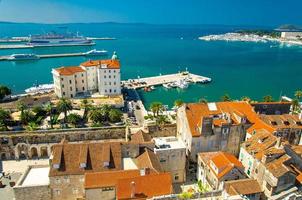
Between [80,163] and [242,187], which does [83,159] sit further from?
[242,187]

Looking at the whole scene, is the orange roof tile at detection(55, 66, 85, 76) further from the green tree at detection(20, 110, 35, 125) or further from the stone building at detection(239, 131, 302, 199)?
the stone building at detection(239, 131, 302, 199)

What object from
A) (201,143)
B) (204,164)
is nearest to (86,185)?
(204,164)

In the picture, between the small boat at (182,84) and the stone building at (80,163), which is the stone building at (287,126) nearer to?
the stone building at (80,163)

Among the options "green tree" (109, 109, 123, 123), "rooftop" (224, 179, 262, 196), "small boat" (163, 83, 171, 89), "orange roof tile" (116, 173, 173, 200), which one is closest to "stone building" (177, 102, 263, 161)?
"rooftop" (224, 179, 262, 196)

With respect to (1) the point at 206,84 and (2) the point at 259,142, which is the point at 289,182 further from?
(1) the point at 206,84

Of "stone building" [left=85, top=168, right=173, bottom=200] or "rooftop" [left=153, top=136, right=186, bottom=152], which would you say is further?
"rooftop" [left=153, top=136, right=186, bottom=152]

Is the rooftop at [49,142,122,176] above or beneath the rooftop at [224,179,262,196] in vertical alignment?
above
